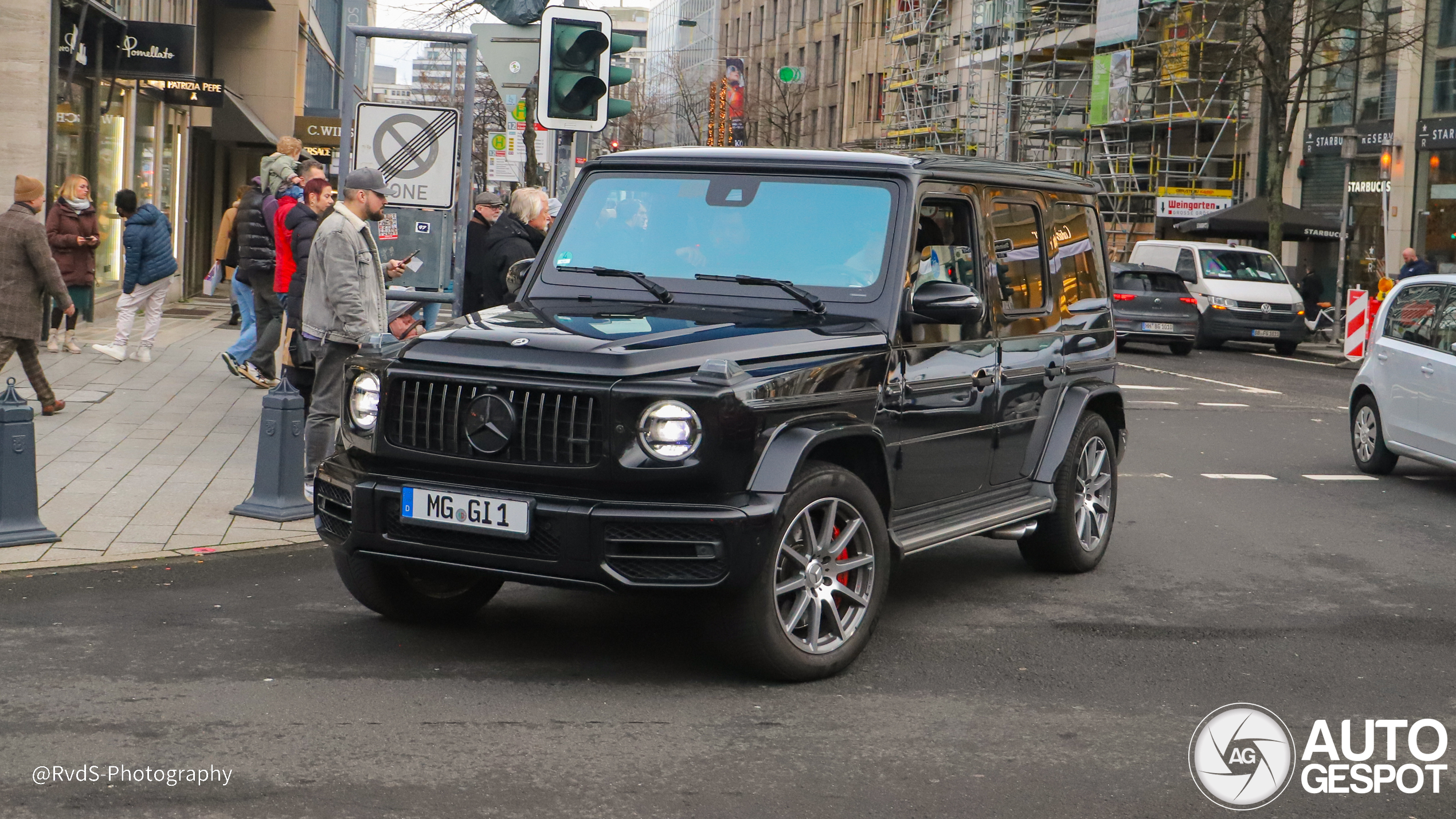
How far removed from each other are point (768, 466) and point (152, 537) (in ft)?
13.0

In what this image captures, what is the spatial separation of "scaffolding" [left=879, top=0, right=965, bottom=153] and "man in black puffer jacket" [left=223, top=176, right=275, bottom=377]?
47.7 m

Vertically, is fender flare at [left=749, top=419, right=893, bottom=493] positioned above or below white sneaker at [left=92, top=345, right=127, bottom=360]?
above

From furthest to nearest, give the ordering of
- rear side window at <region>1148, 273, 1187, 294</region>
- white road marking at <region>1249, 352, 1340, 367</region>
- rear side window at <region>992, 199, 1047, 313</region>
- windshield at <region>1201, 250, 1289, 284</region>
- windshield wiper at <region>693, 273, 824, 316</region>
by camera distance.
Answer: windshield at <region>1201, 250, 1289, 284</region>
rear side window at <region>1148, 273, 1187, 294</region>
white road marking at <region>1249, 352, 1340, 367</region>
rear side window at <region>992, 199, 1047, 313</region>
windshield wiper at <region>693, 273, 824, 316</region>

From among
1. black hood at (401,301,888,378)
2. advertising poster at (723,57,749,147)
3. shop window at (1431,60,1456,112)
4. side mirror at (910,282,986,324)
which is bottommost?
black hood at (401,301,888,378)

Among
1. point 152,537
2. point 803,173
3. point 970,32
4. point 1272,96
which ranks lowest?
point 152,537

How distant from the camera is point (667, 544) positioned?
536 cm

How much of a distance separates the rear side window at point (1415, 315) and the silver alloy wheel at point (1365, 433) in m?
0.63

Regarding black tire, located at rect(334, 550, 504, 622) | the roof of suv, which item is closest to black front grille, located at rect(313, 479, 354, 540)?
black tire, located at rect(334, 550, 504, 622)

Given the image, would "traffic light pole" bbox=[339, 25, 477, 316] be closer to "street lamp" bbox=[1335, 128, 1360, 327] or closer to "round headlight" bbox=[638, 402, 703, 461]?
"round headlight" bbox=[638, 402, 703, 461]

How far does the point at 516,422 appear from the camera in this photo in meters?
5.49

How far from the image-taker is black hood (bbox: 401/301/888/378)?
5480mm

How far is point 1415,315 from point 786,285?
766 cm

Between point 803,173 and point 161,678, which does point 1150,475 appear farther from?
point 161,678

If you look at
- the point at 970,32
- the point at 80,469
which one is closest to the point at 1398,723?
the point at 80,469
